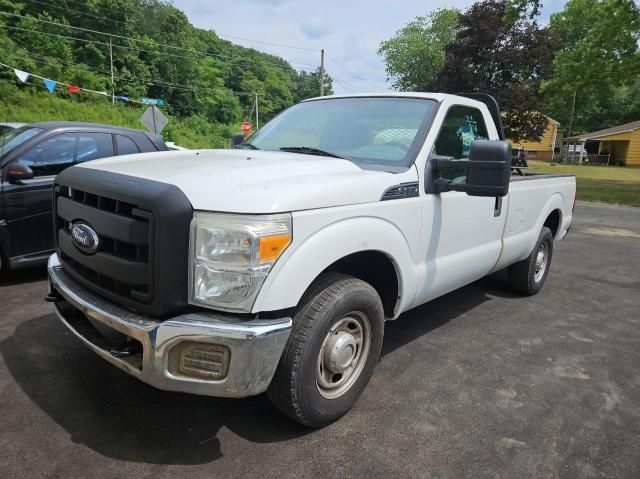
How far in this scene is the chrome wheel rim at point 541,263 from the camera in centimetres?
520

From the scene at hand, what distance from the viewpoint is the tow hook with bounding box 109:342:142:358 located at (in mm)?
2168

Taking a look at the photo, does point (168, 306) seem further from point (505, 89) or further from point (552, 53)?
point (552, 53)

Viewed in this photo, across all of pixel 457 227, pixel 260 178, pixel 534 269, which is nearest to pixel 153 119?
pixel 534 269

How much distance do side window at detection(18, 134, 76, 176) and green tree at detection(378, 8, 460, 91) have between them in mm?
54474

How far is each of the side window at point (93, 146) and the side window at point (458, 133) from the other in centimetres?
377

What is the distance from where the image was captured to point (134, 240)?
2133 millimetres

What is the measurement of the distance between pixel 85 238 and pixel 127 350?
2.16 ft

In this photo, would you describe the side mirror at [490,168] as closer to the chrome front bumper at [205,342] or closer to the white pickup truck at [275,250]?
the white pickup truck at [275,250]

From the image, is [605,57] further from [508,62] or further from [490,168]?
[490,168]

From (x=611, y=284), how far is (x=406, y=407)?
4370 mm

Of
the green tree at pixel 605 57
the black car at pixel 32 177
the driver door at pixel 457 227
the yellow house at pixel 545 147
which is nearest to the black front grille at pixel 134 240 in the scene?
→ the driver door at pixel 457 227

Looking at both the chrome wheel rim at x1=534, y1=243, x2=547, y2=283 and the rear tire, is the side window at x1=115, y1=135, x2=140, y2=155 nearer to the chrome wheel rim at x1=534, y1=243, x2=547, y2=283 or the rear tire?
the rear tire

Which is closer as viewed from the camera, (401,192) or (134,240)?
(134,240)

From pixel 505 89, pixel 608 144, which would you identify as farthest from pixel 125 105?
pixel 608 144
